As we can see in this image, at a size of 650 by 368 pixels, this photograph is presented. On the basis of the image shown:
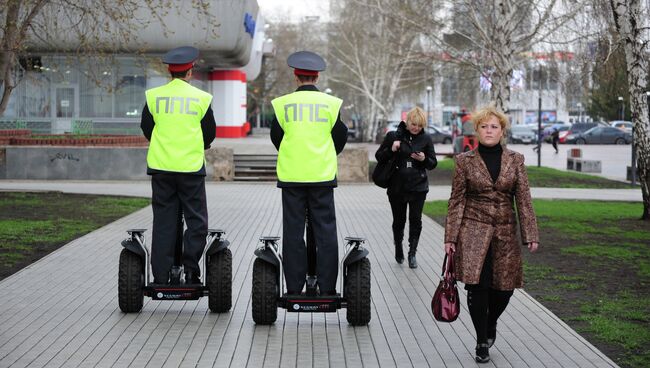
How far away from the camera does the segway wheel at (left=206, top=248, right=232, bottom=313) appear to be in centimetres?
855

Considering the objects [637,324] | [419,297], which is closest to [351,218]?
[419,297]

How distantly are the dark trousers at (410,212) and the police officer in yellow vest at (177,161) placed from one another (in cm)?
371

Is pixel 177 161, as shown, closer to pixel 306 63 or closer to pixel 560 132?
pixel 306 63

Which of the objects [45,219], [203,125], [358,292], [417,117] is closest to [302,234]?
[358,292]

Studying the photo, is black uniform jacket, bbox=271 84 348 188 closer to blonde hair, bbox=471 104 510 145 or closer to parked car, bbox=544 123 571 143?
blonde hair, bbox=471 104 510 145

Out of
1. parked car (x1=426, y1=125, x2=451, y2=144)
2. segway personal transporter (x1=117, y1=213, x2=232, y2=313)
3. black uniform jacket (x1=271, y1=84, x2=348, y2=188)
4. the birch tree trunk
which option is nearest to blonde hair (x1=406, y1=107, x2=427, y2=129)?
black uniform jacket (x1=271, y1=84, x2=348, y2=188)

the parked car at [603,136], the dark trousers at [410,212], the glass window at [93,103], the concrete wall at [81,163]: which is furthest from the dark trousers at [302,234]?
the parked car at [603,136]

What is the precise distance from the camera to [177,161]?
27.9ft

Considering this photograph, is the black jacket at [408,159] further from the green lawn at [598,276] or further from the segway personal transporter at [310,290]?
the segway personal transporter at [310,290]

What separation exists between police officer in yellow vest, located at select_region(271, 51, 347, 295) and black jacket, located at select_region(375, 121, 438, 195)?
11.7 feet

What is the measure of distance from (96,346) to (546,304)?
406cm

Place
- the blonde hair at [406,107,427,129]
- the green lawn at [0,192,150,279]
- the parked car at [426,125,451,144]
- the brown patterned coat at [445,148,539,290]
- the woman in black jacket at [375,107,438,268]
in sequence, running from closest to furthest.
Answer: the brown patterned coat at [445,148,539,290], the blonde hair at [406,107,427,129], the woman in black jacket at [375,107,438,268], the green lawn at [0,192,150,279], the parked car at [426,125,451,144]

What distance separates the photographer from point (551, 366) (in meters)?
7.14

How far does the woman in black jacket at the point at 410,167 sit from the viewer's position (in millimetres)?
11724
